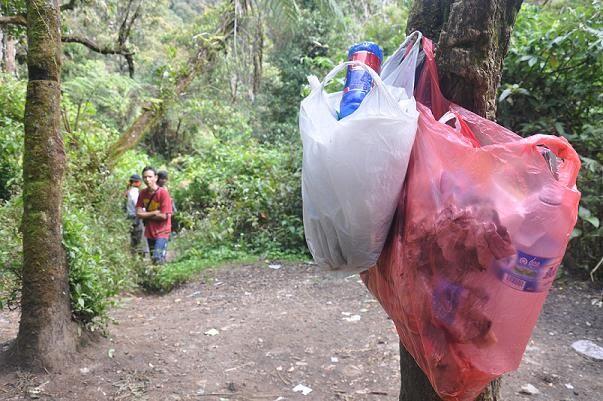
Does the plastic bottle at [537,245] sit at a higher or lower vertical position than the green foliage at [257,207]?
higher

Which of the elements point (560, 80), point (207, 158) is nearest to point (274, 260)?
point (560, 80)

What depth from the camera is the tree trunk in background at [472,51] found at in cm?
128

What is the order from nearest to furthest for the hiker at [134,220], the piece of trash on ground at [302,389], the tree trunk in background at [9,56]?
the piece of trash on ground at [302,389], the hiker at [134,220], the tree trunk in background at [9,56]

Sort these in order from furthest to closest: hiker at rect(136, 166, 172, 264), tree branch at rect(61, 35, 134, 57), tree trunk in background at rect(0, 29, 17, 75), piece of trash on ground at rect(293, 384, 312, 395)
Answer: tree trunk in background at rect(0, 29, 17, 75) < hiker at rect(136, 166, 172, 264) < tree branch at rect(61, 35, 134, 57) < piece of trash on ground at rect(293, 384, 312, 395)

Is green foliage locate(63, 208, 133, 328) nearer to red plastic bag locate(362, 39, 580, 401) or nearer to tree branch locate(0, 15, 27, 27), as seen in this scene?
tree branch locate(0, 15, 27, 27)

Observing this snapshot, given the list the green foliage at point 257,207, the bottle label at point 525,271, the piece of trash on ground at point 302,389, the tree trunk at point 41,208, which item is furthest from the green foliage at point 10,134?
the bottle label at point 525,271

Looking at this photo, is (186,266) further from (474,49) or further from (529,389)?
(474,49)

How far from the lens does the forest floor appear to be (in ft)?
7.99

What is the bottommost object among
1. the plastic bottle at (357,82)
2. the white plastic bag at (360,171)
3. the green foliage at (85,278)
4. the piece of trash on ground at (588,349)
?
the piece of trash on ground at (588,349)

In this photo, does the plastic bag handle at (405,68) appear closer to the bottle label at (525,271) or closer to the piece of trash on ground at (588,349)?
the bottle label at (525,271)

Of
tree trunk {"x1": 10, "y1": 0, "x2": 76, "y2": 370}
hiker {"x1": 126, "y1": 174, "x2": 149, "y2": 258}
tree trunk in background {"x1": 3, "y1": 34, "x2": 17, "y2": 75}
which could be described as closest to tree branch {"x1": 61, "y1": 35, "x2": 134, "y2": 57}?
hiker {"x1": 126, "y1": 174, "x2": 149, "y2": 258}

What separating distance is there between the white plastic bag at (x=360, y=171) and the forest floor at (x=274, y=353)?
156 centimetres

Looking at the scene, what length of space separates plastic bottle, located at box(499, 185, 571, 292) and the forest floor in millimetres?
1685

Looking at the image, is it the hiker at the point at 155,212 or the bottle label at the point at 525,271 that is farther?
the hiker at the point at 155,212
